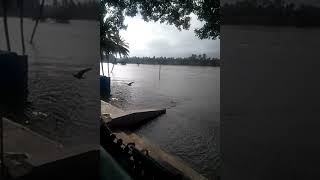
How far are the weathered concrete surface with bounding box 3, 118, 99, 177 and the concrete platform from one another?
164 inches

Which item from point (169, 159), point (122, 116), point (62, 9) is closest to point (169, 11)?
point (62, 9)

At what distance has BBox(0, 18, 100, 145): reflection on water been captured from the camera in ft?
5.65

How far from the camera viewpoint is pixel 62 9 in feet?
5.78

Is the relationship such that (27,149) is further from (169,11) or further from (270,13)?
(169,11)

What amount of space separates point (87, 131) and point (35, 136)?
0.27 meters

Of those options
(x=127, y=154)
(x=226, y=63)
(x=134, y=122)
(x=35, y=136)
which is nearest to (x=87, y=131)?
(x=35, y=136)

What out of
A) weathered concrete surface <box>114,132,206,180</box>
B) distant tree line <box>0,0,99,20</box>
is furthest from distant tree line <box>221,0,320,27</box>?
weathered concrete surface <box>114,132,206,180</box>

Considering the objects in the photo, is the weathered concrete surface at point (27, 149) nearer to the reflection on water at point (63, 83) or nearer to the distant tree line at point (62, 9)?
the reflection on water at point (63, 83)

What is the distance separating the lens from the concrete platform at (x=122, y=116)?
6777 millimetres

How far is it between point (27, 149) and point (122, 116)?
5993mm

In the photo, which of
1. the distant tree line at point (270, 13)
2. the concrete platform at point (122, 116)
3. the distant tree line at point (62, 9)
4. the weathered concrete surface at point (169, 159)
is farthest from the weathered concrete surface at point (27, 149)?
the concrete platform at point (122, 116)

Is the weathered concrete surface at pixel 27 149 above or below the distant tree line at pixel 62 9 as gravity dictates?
below

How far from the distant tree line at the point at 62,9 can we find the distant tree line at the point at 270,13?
0.71m

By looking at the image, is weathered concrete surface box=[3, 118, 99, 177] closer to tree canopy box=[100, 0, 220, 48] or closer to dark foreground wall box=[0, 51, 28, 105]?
dark foreground wall box=[0, 51, 28, 105]
